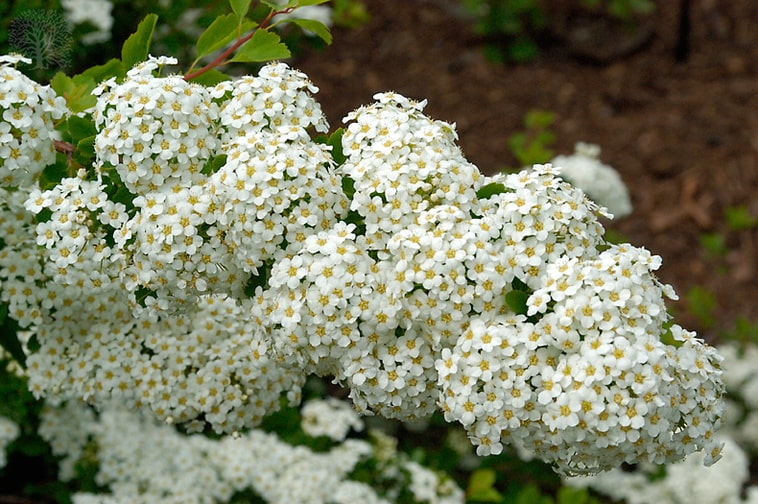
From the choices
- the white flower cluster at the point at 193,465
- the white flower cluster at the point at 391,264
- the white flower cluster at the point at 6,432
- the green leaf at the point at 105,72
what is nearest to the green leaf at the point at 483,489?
the white flower cluster at the point at 193,465

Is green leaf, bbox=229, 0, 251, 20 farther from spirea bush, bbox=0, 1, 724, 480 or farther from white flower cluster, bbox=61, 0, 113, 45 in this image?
white flower cluster, bbox=61, 0, 113, 45

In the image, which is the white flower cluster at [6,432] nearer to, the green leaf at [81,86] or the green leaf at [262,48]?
the green leaf at [81,86]

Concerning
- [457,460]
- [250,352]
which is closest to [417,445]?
[457,460]

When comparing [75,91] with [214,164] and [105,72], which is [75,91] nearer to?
[105,72]

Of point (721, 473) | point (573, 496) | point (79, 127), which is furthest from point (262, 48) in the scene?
point (721, 473)

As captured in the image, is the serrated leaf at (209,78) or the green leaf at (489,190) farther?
the serrated leaf at (209,78)

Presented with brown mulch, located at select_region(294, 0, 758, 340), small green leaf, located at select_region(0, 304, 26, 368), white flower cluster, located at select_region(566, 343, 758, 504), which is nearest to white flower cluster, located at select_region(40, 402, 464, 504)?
small green leaf, located at select_region(0, 304, 26, 368)
